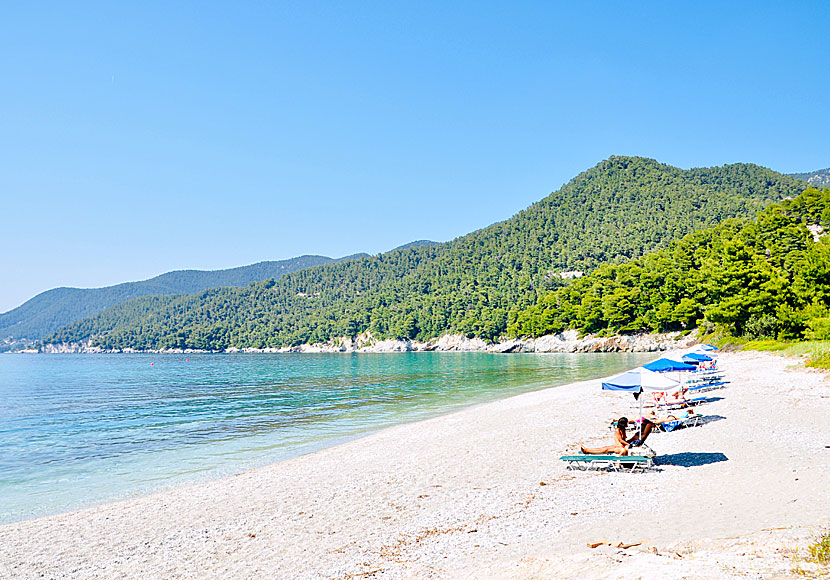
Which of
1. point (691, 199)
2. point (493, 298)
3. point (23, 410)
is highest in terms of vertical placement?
point (691, 199)

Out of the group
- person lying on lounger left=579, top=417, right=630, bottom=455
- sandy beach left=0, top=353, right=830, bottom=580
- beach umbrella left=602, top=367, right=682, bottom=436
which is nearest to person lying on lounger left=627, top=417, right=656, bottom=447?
person lying on lounger left=579, top=417, right=630, bottom=455

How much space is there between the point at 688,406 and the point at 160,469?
1989cm

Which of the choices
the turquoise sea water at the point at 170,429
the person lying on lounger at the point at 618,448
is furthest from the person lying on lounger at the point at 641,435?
the turquoise sea water at the point at 170,429

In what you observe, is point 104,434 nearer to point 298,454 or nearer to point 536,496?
point 298,454

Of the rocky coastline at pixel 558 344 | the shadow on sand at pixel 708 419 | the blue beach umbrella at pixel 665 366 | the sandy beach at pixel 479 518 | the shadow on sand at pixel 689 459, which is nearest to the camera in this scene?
the sandy beach at pixel 479 518

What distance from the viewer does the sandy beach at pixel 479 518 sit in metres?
6.81

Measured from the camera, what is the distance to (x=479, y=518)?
9328 mm

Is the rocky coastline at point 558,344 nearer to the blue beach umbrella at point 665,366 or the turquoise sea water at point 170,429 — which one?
the turquoise sea water at point 170,429

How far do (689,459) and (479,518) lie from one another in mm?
6498

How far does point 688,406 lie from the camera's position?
21094mm

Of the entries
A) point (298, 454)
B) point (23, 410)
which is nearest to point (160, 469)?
point (298, 454)

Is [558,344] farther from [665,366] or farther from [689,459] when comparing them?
[689,459]

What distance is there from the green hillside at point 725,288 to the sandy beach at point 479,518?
30.2 meters

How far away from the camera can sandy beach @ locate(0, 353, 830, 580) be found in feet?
22.4
